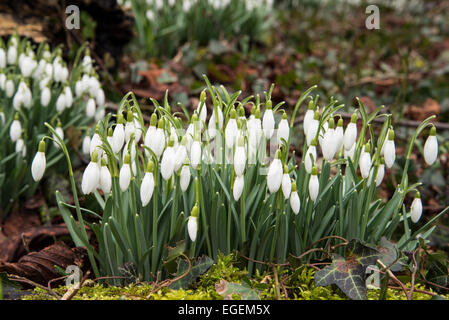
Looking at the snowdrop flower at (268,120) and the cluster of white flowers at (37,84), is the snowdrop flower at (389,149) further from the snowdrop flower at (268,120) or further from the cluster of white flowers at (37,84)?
the cluster of white flowers at (37,84)

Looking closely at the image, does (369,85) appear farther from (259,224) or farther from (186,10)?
(259,224)

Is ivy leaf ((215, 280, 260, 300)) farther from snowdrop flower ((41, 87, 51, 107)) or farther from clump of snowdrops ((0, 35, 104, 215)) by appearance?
snowdrop flower ((41, 87, 51, 107))

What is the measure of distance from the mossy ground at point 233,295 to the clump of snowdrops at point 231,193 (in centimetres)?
7

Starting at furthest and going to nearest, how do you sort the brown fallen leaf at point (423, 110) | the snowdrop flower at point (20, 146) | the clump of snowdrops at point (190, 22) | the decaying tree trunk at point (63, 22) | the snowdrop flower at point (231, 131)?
the clump of snowdrops at point (190, 22) < the brown fallen leaf at point (423, 110) < the decaying tree trunk at point (63, 22) < the snowdrop flower at point (20, 146) < the snowdrop flower at point (231, 131)

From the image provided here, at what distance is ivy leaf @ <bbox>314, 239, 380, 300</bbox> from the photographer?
1500 millimetres

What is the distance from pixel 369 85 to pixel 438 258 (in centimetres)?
344

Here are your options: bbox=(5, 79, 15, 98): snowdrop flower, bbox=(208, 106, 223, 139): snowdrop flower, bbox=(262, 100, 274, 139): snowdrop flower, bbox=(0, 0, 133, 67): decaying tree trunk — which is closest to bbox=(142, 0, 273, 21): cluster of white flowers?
bbox=(0, 0, 133, 67): decaying tree trunk

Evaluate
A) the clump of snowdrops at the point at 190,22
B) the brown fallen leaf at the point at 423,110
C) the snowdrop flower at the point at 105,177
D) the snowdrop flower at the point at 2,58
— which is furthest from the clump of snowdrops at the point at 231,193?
the clump of snowdrops at the point at 190,22

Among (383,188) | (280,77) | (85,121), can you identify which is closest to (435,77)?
(280,77)

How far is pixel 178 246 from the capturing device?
161cm

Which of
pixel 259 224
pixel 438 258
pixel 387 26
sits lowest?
pixel 438 258

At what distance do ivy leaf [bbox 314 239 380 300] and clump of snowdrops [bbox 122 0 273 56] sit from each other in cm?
335

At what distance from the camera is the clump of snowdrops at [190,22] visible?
458cm

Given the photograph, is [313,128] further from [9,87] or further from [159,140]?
[9,87]
